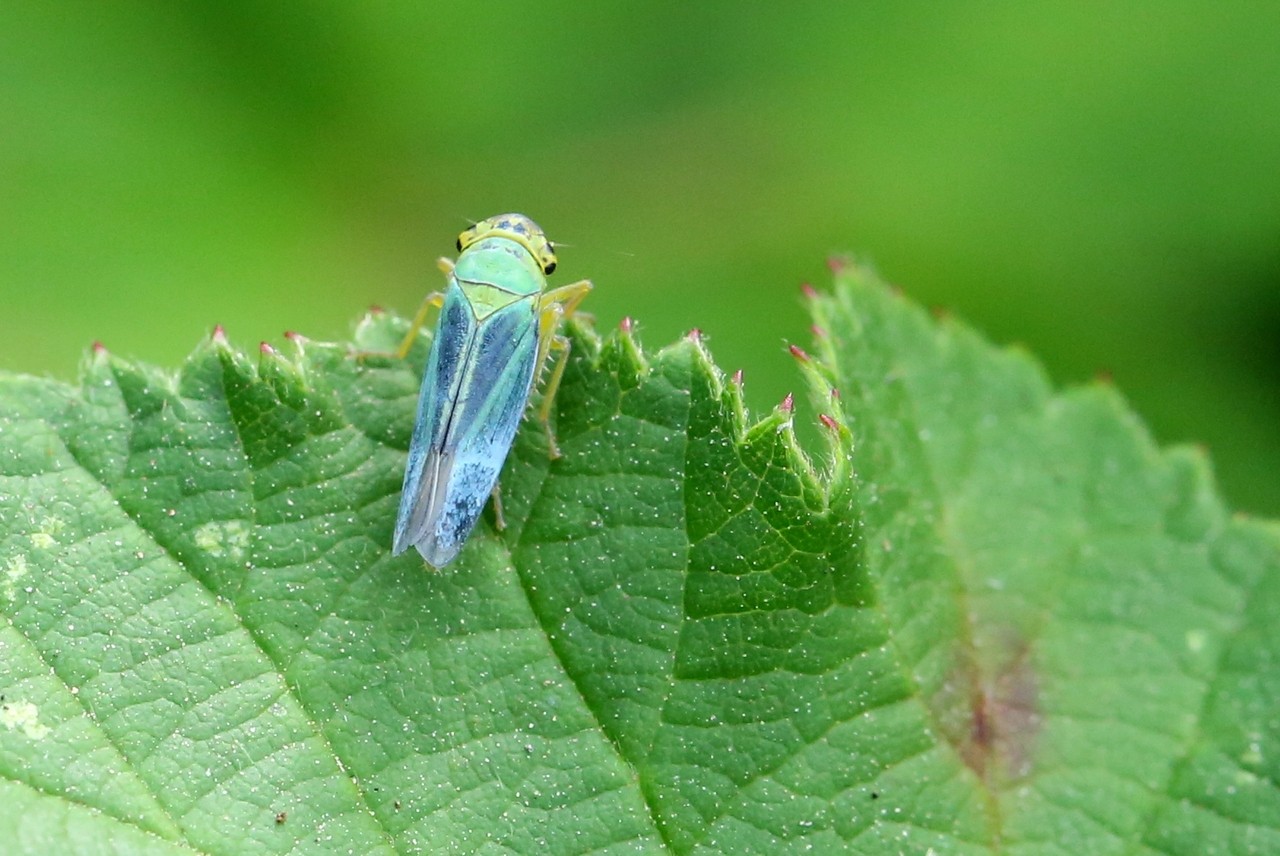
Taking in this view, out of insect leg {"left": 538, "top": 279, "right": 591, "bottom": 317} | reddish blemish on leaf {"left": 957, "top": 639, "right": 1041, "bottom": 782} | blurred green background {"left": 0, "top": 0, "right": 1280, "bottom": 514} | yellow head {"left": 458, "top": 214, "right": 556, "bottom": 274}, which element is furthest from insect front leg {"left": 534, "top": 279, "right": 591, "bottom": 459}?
reddish blemish on leaf {"left": 957, "top": 639, "right": 1041, "bottom": 782}

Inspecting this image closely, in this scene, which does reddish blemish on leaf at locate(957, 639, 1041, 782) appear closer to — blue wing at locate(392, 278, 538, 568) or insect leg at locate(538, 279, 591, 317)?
blue wing at locate(392, 278, 538, 568)

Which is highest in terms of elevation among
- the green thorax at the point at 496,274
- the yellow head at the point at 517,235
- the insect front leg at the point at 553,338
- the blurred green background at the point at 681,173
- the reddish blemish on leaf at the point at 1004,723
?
the blurred green background at the point at 681,173

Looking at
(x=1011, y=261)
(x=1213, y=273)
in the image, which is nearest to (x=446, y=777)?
(x=1011, y=261)

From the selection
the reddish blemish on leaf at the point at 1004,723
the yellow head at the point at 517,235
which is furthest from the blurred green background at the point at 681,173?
the reddish blemish on leaf at the point at 1004,723

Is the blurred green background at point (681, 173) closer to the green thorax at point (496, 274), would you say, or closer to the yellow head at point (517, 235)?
the yellow head at point (517, 235)

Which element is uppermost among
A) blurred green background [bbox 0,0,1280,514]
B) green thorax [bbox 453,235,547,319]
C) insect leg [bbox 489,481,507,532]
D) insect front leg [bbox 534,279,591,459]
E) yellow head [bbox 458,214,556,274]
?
blurred green background [bbox 0,0,1280,514]

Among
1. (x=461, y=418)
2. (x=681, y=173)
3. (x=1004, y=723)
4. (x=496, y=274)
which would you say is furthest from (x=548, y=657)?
(x=681, y=173)
